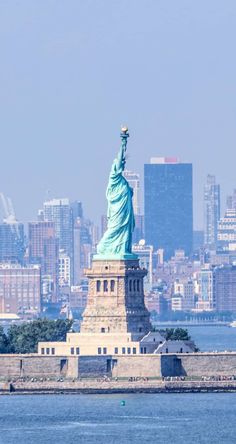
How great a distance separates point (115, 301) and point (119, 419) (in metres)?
15.0

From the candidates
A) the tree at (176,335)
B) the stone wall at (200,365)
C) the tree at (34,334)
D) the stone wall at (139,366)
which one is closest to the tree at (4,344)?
the tree at (34,334)

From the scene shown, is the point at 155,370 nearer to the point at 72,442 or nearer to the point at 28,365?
the point at 28,365

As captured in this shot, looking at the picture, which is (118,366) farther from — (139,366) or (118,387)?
(118,387)

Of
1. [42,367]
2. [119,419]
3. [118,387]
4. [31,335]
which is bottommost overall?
[119,419]

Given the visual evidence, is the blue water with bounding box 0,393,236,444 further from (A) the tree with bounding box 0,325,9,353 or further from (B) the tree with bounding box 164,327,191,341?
(B) the tree with bounding box 164,327,191,341

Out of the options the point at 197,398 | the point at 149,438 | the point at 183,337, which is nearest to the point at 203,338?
the point at 183,337

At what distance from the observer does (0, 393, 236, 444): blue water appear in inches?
4075

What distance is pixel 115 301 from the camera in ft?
408

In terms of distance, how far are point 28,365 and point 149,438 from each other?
20403mm

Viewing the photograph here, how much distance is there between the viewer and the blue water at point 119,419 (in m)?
104

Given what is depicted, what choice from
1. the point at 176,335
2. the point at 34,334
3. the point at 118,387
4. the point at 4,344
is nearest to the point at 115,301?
the point at 118,387

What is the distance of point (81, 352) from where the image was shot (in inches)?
4852

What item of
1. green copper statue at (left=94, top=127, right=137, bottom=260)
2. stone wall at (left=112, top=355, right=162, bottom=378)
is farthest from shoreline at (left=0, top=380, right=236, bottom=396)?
green copper statue at (left=94, top=127, right=137, bottom=260)

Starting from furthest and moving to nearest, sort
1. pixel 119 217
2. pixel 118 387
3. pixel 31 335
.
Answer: pixel 31 335 → pixel 119 217 → pixel 118 387
